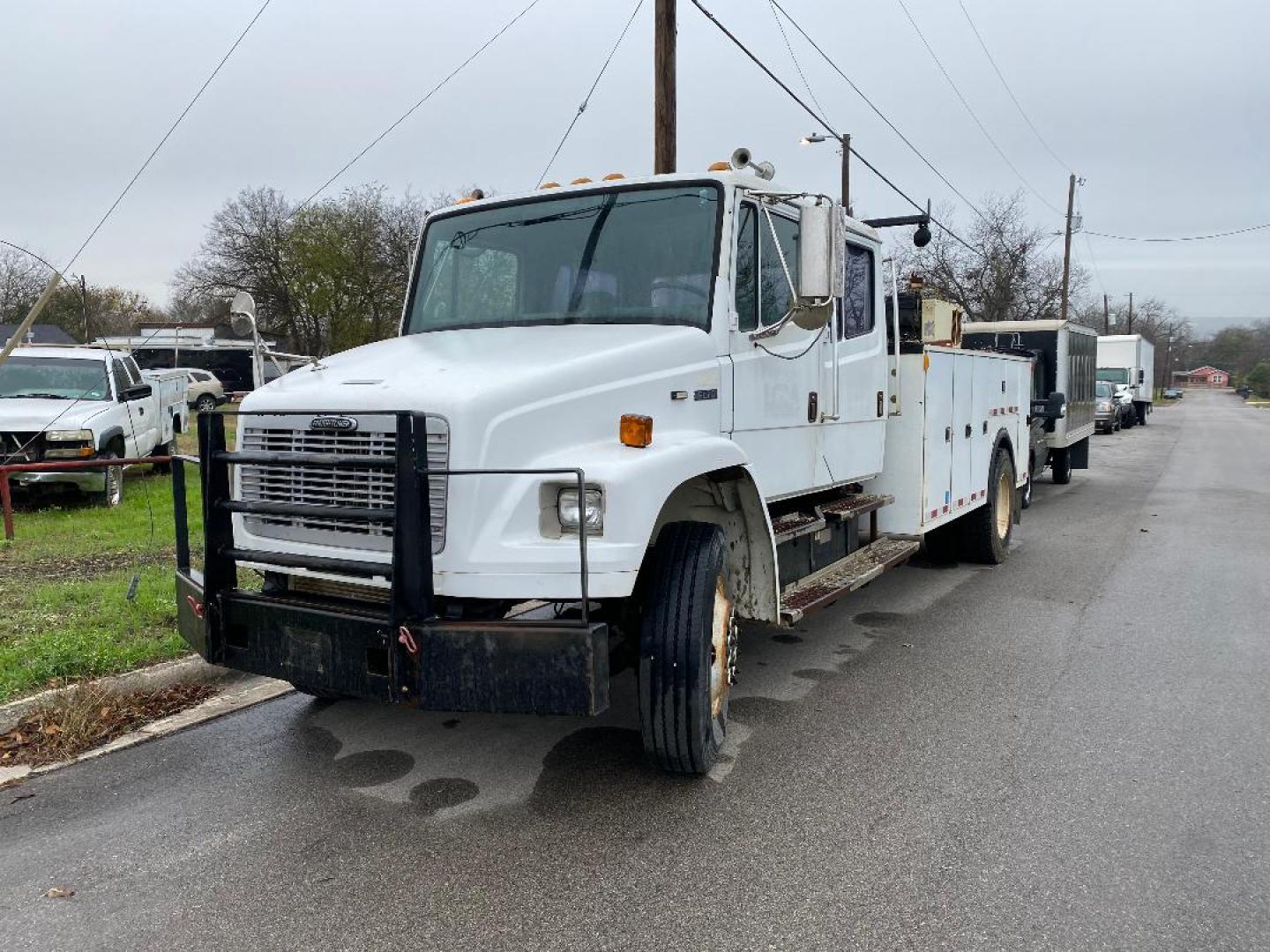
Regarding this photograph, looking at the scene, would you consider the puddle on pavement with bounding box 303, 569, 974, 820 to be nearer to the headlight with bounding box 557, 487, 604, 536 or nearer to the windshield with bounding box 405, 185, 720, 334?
the headlight with bounding box 557, 487, 604, 536

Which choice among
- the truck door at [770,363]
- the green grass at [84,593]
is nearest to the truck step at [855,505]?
the truck door at [770,363]

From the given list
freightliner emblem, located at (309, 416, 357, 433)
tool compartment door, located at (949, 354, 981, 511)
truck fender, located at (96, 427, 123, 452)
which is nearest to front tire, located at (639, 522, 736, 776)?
freightliner emblem, located at (309, 416, 357, 433)

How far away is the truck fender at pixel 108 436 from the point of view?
1116 cm

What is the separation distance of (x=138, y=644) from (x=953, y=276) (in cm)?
3802

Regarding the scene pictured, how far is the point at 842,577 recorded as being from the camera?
566 centimetres

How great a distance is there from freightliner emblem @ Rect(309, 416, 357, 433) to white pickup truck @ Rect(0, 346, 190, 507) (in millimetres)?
7391

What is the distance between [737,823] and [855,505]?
2.95 metres

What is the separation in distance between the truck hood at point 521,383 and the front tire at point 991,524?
509 cm

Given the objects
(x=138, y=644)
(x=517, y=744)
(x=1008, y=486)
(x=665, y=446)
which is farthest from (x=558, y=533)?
(x=1008, y=486)

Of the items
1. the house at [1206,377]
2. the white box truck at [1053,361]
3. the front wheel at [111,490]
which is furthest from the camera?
the house at [1206,377]

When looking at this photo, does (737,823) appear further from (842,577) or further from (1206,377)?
(1206,377)

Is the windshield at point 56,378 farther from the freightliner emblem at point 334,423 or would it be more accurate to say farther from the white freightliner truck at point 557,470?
the freightliner emblem at point 334,423

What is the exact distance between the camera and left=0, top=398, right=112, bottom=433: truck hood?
1038 cm

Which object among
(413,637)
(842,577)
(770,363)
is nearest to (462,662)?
(413,637)
